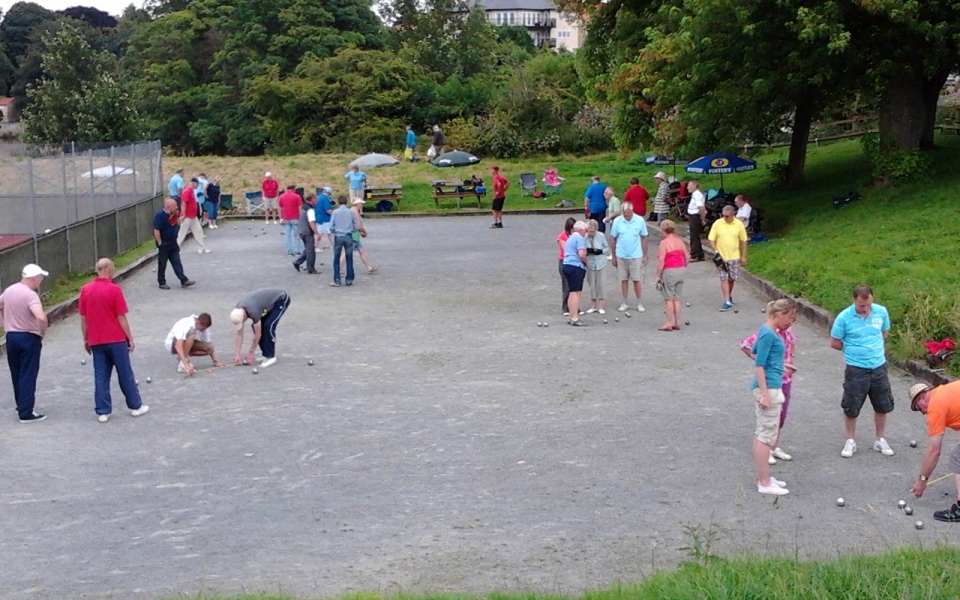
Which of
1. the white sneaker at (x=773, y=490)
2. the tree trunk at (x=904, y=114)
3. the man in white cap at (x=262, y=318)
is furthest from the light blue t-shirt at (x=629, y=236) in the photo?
the tree trunk at (x=904, y=114)

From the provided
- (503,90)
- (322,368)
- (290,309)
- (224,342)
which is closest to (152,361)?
(224,342)

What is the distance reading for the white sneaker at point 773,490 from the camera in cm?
870

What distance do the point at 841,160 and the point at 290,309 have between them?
71.7ft

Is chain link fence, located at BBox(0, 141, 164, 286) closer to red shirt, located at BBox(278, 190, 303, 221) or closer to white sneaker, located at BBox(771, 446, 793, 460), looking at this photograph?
red shirt, located at BBox(278, 190, 303, 221)

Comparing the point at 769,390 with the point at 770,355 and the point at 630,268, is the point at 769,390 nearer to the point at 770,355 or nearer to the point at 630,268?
the point at 770,355

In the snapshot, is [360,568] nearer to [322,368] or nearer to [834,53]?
[322,368]

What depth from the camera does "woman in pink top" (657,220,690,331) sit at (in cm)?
1578

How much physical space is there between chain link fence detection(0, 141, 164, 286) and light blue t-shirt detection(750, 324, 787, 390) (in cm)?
1335

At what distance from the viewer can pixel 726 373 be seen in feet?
43.0

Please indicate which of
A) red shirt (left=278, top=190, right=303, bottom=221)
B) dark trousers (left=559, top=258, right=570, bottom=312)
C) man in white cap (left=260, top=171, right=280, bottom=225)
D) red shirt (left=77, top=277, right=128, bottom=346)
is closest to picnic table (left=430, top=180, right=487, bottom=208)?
man in white cap (left=260, top=171, right=280, bottom=225)

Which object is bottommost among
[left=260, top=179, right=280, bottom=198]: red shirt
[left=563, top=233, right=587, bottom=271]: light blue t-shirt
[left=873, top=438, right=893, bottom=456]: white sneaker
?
[left=873, top=438, right=893, bottom=456]: white sneaker

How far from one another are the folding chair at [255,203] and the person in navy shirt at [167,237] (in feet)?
53.7

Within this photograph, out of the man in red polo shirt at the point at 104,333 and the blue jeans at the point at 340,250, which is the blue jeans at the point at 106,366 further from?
the blue jeans at the point at 340,250

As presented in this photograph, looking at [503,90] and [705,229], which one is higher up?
[503,90]
